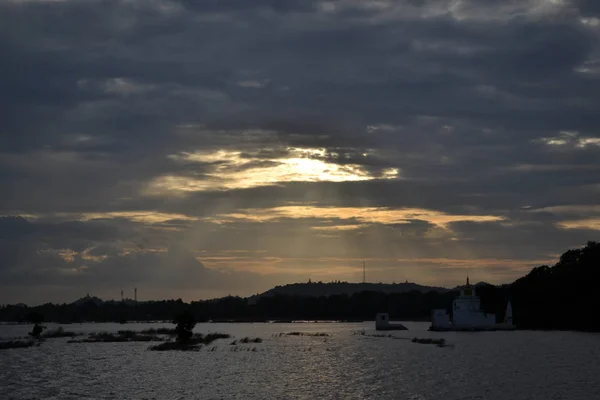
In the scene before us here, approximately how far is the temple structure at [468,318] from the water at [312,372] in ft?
172

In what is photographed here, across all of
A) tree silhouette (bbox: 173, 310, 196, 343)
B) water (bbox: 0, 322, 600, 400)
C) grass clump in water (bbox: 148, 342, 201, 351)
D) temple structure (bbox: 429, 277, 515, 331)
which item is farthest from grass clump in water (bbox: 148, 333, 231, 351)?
temple structure (bbox: 429, 277, 515, 331)

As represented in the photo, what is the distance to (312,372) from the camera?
281 feet

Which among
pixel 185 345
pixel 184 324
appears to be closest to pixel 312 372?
pixel 185 345

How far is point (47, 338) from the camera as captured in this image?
169250 mm

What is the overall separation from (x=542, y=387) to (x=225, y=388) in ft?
95.5

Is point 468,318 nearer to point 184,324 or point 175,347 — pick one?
point 184,324

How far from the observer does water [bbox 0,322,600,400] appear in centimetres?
6494

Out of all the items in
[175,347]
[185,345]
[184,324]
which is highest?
[184,324]

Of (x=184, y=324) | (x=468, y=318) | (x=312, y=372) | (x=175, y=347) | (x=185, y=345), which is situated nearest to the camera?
(x=312, y=372)

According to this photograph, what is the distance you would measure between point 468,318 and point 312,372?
349 ft

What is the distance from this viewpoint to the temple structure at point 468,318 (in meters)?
183

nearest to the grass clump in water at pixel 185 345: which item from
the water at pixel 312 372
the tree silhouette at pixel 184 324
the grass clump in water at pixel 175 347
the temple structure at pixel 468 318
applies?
the grass clump in water at pixel 175 347

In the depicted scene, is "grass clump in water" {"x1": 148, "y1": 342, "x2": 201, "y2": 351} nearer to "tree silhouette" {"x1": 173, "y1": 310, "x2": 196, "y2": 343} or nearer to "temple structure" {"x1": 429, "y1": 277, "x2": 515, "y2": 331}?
"tree silhouette" {"x1": 173, "y1": 310, "x2": 196, "y2": 343}

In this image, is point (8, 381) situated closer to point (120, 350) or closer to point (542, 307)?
point (120, 350)
